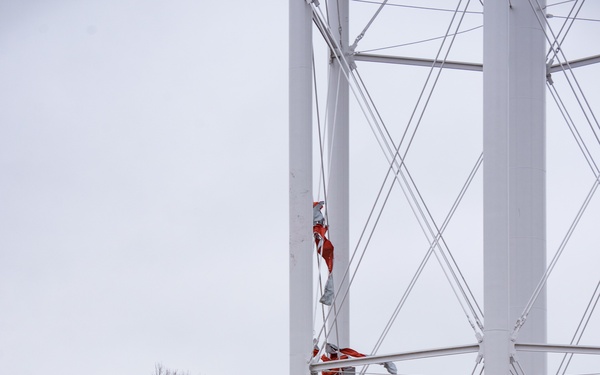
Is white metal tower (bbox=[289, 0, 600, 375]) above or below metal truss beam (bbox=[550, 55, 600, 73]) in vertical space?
below

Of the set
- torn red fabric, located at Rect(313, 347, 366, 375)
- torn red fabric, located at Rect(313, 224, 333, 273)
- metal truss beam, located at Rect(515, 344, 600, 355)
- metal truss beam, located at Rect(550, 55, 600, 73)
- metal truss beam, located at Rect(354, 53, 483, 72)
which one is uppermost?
metal truss beam, located at Rect(354, 53, 483, 72)

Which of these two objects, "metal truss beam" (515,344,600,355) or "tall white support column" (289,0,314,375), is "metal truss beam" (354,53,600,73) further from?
"metal truss beam" (515,344,600,355)

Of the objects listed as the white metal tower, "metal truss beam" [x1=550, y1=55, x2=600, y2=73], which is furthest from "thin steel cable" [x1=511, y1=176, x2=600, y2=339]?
"metal truss beam" [x1=550, y1=55, x2=600, y2=73]

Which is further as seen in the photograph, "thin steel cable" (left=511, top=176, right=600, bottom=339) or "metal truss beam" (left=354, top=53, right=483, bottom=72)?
"metal truss beam" (left=354, top=53, right=483, bottom=72)

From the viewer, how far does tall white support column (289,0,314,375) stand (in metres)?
A: 20.2

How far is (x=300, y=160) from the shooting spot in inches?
804

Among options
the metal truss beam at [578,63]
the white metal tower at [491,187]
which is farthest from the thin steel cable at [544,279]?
the metal truss beam at [578,63]

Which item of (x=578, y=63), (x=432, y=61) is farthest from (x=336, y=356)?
(x=578, y=63)

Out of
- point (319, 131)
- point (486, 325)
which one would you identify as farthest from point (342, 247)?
point (486, 325)

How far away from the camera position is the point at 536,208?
22.7m

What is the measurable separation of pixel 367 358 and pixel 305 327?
152 cm

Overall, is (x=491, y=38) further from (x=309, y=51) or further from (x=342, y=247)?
(x=342, y=247)

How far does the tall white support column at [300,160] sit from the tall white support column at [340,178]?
3.74m

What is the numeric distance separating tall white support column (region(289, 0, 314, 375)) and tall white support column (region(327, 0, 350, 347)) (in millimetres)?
3735
